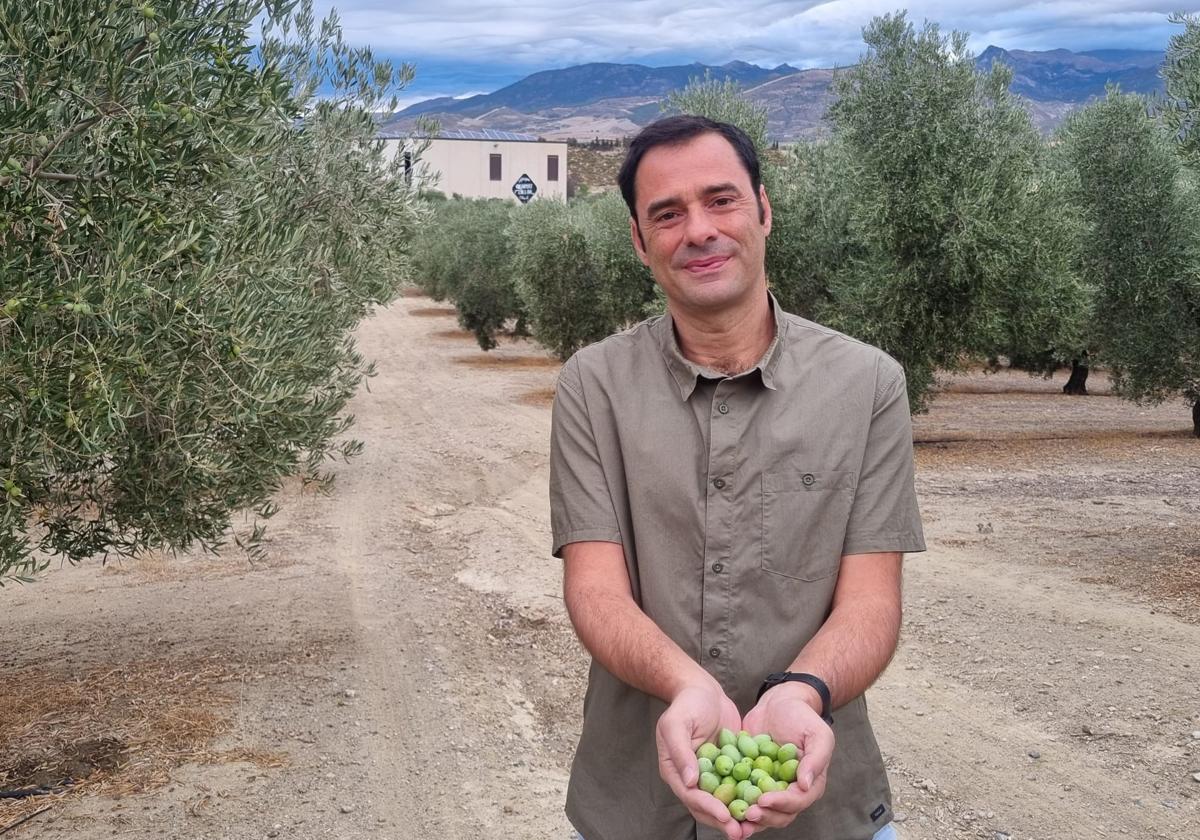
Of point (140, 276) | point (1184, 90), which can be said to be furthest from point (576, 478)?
point (1184, 90)

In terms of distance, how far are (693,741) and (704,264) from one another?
957mm

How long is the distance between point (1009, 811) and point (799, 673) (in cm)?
443

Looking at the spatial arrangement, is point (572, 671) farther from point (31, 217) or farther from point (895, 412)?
point (895, 412)

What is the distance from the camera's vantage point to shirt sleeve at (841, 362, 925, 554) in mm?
2402

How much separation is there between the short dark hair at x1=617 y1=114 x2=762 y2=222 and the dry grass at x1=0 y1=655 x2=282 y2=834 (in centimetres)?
508

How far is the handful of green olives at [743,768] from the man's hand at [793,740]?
22 millimetres

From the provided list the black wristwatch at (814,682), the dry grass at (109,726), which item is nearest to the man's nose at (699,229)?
the black wristwatch at (814,682)

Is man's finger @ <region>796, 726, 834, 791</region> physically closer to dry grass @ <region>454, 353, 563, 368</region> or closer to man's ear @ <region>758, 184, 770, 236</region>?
man's ear @ <region>758, 184, 770, 236</region>

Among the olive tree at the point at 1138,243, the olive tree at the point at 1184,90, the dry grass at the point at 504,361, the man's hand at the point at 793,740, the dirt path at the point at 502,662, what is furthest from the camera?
the dry grass at the point at 504,361

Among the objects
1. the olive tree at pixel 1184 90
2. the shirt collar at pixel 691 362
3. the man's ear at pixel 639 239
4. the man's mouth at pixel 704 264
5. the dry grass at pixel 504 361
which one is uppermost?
the olive tree at pixel 1184 90

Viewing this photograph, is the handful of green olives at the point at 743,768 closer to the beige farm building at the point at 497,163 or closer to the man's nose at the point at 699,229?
the man's nose at the point at 699,229

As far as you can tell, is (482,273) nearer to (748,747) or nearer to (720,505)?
(720,505)

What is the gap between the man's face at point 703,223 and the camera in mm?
2459

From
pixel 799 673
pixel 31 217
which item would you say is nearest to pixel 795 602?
pixel 799 673
